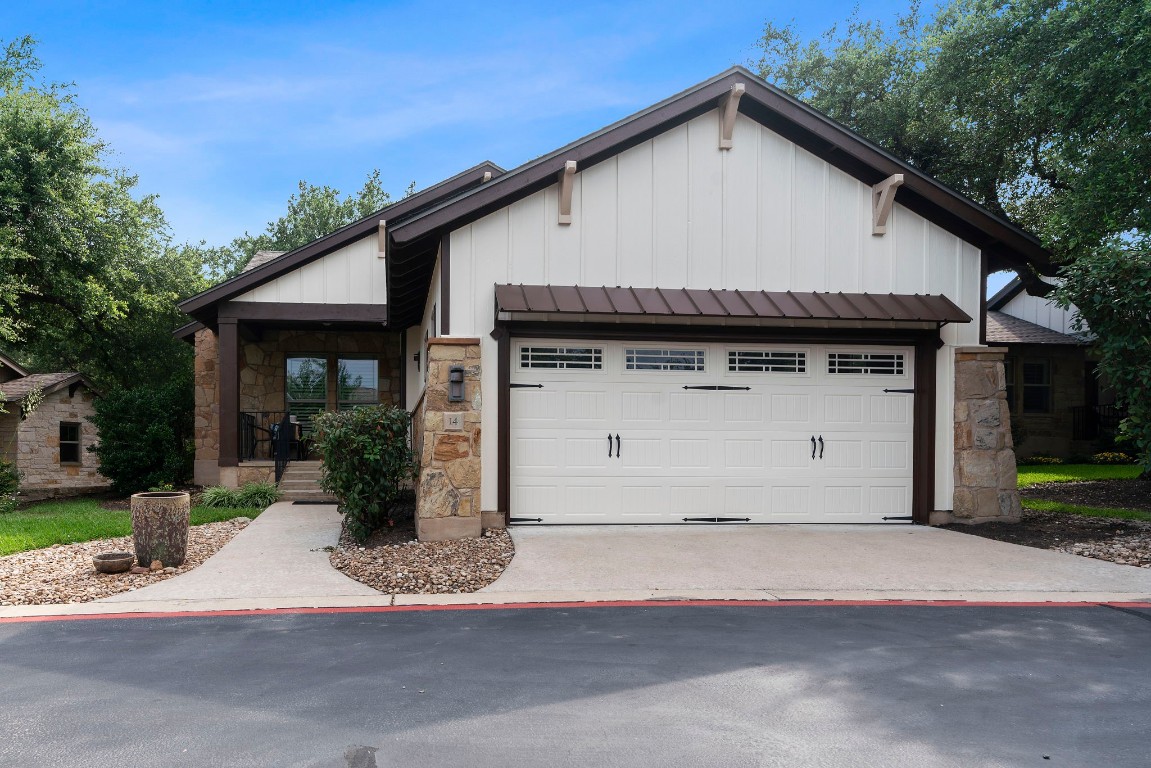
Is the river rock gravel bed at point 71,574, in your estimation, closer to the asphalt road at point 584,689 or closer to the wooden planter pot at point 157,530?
the wooden planter pot at point 157,530

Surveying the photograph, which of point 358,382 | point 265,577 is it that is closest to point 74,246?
point 358,382

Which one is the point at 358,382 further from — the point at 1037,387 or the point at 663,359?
the point at 1037,387

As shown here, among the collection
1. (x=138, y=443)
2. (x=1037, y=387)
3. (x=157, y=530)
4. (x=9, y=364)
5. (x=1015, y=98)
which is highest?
(x=1015, y=98)

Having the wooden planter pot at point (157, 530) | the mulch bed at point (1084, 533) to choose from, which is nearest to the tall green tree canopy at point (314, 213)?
the wooden planter pot at point (157, 530)

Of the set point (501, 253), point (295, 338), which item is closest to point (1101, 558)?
point (501, 253)

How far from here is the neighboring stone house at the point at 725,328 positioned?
9.09 meters

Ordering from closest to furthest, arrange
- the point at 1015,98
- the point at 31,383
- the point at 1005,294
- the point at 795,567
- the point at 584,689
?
the point at 584,689, the point at 795,567, the point at 1015,98, the point at 31,383, the point at 1005,294

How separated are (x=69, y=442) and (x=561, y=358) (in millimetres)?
18796

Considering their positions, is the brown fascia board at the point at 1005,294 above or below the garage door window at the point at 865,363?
above

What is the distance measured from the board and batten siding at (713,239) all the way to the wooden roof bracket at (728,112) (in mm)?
108

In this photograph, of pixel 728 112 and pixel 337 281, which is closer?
pixel 728 112

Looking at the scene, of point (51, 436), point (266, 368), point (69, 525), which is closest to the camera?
point (69, 525)

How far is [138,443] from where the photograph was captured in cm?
1595

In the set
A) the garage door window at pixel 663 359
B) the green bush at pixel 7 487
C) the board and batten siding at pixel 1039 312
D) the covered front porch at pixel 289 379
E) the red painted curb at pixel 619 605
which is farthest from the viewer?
the board and batten siding at pixel 1039 312
